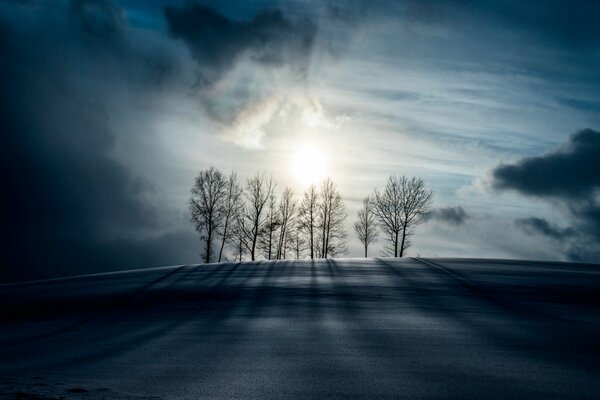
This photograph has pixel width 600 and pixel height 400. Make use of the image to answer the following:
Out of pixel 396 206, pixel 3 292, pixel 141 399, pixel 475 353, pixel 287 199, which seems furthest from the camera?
pixel 287 199

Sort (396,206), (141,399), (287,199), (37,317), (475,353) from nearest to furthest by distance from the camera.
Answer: (141,399) < (475,353) < (37,317) < (396,206) < (287,199)

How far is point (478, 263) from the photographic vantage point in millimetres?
31984

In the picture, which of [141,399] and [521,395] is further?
[521,395]

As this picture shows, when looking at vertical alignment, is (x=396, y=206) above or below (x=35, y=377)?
above

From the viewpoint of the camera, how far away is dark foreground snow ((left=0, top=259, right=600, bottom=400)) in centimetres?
763

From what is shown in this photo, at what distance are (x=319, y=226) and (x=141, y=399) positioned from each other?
52.6 metres

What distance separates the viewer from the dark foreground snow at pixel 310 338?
25.0ft

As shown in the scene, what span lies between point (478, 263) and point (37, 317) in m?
25.0

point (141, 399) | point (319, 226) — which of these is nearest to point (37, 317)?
point (141, 399)

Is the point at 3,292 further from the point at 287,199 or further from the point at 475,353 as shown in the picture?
the point at 287,199

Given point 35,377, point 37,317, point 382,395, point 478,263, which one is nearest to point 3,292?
point 37,317

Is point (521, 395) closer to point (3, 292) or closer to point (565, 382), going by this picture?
point (565, 382)

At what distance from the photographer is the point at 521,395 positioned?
285 inches

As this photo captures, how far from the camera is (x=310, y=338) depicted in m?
11.6
